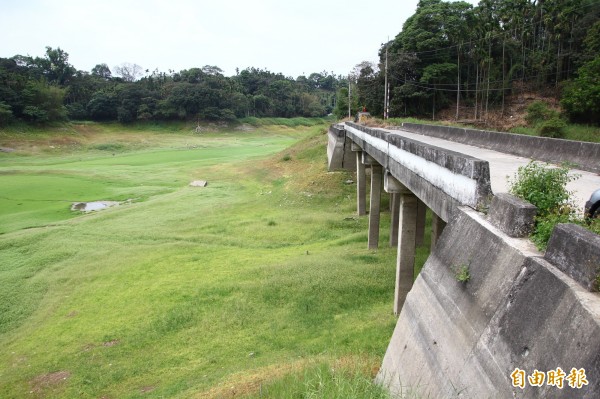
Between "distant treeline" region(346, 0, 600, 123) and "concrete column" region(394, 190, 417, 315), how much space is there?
34469 mm

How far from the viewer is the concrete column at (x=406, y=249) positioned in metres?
9.78

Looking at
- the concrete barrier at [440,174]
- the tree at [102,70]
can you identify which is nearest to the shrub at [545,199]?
the concrete barrier at [440,174]

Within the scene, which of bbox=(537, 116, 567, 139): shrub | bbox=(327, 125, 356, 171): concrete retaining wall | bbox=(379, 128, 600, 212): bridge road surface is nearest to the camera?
bbox=(379, 128, 600, 212): bridge road surface

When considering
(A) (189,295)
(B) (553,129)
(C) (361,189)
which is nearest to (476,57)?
(B) (553,129)

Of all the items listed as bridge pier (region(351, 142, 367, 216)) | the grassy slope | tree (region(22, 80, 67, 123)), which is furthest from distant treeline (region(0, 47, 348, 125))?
bridge pier (region(351, 142, 367, 216))

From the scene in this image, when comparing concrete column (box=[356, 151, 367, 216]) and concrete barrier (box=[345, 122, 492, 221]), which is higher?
concrete barrier (box=[345, 122, 492, 221])

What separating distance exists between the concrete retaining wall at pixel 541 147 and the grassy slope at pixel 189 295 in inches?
182

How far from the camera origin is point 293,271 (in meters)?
12.8

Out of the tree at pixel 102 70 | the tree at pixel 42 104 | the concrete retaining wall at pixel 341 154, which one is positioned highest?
the tree at pixel 102 70

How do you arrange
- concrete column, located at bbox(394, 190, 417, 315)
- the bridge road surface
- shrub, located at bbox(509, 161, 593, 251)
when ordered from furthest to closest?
1. concrete column, located at bbox(394, 190, 417, 315)
2. the bridge road surface
3. shrub, located at bbox(509, 161, 593, 251)

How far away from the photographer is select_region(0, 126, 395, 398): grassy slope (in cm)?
843

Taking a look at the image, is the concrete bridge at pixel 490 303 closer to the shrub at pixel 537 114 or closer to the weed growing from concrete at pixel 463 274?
the weed growing from concrete at pixel 463 274

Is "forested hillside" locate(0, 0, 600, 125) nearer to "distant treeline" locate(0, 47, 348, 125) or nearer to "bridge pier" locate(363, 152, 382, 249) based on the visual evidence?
"distant treeline" locate(0, 47, 348, 125)

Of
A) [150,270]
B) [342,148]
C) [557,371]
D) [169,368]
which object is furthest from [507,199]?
[342,148]
